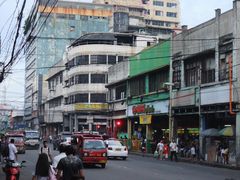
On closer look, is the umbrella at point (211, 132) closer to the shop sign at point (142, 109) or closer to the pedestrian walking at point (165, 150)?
the pedestrian walking at point (165, 150)

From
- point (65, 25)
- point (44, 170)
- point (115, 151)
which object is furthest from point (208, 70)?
point (65, 25)

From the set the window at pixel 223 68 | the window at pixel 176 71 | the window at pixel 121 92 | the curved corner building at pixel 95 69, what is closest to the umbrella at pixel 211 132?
the window at pixel 223 68

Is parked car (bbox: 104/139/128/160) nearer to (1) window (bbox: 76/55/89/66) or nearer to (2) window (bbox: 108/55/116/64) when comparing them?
(2) window (bbox: 108/55/116/64)

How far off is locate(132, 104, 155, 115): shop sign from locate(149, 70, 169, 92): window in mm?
1887

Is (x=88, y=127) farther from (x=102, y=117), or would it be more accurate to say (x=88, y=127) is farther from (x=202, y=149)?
(x=202, y=149)

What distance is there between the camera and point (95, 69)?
80.4 metres

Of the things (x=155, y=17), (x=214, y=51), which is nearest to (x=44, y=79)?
(x=155, y=17)

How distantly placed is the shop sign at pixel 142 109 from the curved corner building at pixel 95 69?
729 inches

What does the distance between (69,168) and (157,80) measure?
43516 millimetres

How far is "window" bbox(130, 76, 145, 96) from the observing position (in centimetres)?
5892

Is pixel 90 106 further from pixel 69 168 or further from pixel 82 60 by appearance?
pixel 69 168

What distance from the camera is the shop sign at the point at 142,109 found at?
181ft

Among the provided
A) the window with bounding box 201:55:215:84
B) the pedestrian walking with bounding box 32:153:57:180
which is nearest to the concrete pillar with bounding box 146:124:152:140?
the window with bounding box 201:55:215:84

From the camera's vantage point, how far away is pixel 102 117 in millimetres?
81812
